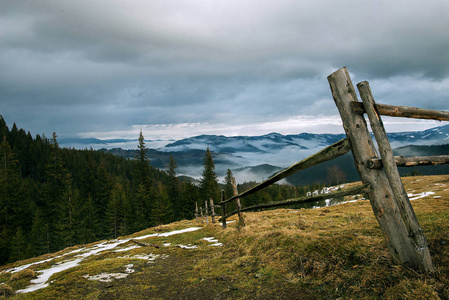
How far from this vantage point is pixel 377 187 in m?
2.79

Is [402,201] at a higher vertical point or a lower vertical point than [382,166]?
lower

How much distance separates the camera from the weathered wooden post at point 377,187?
2602mm

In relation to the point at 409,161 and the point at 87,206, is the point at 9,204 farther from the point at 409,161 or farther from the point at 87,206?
the point at 409,161

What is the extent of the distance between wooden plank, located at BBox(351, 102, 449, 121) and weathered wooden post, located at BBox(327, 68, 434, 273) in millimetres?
92

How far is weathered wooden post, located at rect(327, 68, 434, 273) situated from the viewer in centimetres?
260

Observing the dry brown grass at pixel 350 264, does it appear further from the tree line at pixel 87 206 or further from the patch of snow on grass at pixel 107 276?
the tree line at pixel 87 206

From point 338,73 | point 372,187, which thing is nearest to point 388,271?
point 372,187

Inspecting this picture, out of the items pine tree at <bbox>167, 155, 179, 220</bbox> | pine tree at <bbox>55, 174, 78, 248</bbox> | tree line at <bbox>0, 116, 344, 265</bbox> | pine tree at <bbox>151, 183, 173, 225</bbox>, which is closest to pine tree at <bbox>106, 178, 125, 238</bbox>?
tree line at <bbox>0, 116, 344, 265</bbox>

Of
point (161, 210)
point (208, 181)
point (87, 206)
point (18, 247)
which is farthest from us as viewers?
point (87, 206)

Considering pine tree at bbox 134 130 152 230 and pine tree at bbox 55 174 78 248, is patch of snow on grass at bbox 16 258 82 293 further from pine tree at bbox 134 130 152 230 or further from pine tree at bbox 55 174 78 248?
pine tree at bbox 55 174 78 248

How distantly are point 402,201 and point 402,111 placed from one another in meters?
1.36

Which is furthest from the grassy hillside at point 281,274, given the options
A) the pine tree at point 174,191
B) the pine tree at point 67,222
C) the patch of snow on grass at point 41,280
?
the pine tree at point 67,222

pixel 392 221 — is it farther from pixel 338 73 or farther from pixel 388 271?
pixel 338 73

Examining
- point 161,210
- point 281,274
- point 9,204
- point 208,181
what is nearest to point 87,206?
point 9,204
